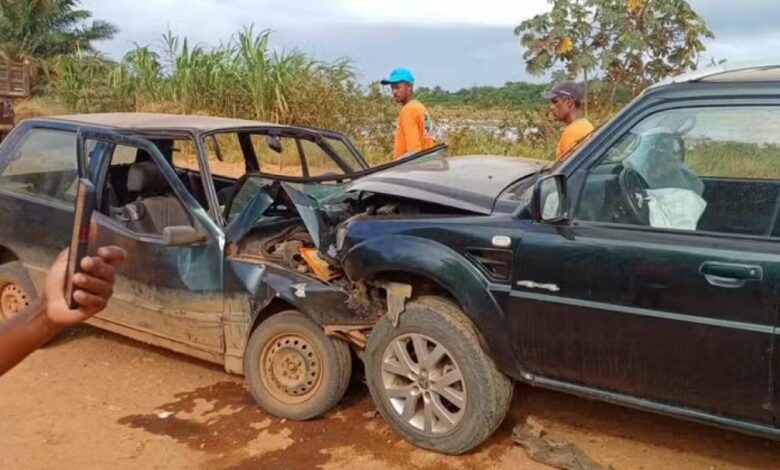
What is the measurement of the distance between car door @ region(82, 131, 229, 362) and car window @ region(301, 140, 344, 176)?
114cm

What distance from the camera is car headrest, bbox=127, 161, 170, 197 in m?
5.45

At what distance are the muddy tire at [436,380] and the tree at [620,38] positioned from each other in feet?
32.8

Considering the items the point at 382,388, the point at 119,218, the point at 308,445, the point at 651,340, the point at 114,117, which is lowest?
the point at 308,445

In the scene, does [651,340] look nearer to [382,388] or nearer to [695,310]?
[695,310]

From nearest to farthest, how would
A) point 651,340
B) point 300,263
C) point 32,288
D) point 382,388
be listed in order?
1. point 651,340
2. point 382,388
3. point 300,263
4. point 32,288

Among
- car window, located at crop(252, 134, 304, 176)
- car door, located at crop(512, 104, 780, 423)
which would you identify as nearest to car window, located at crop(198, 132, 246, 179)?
car window, located at crop(252, 134, 304, 176)

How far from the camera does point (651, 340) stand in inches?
132

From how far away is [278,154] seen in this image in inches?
242

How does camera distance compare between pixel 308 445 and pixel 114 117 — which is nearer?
pixel 308 445

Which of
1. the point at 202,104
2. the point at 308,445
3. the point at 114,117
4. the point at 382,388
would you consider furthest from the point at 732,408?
the point at 202,104

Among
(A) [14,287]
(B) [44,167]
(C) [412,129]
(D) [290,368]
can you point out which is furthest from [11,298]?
(C) [412,129]

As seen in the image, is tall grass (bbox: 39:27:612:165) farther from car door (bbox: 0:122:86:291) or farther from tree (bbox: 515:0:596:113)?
car door (bbox: 0:122:86:291)

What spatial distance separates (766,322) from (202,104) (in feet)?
42.9

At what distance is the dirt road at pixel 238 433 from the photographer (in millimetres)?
4031
